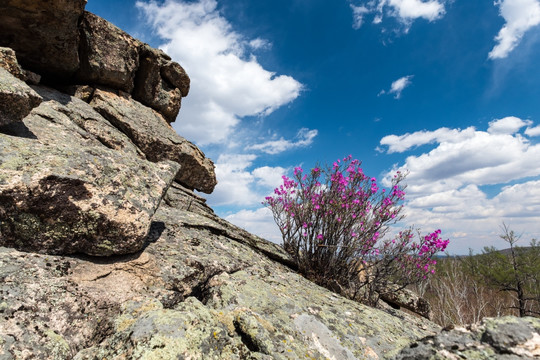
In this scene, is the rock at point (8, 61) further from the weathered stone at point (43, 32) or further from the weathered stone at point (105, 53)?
the weathered stone at point (105, 53)

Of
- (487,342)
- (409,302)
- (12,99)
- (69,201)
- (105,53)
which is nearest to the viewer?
(487,342)

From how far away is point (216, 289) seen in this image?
3.37 metres

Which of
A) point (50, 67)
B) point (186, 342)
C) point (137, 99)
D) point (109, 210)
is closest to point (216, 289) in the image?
point (186, 342)

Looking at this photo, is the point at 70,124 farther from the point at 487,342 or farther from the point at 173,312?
the point at 487,342

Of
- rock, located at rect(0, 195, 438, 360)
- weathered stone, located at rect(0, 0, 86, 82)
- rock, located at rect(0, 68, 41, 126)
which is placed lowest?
rock, located at rect(0, 195, 438, 360)

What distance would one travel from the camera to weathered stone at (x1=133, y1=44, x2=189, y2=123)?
32.9 ft

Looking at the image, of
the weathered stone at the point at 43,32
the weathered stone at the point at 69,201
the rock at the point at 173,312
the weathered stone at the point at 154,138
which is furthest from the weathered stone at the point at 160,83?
the rock at the point at 173,312

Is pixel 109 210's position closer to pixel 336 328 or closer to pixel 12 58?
pixel 336 328

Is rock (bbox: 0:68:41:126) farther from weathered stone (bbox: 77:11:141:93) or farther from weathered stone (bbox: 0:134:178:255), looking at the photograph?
weathered stone (bbox: 77:11:141:93)

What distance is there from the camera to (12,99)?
11.7 ft

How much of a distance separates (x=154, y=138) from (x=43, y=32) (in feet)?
11.3

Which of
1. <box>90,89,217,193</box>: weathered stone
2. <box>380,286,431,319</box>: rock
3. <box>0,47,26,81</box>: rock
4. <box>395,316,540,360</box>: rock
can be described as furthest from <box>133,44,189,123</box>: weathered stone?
<box>395,316,540,360</box>: rock

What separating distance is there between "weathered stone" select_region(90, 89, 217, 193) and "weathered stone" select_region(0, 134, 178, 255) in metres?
4.77

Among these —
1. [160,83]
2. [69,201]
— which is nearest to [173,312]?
[69,201]
